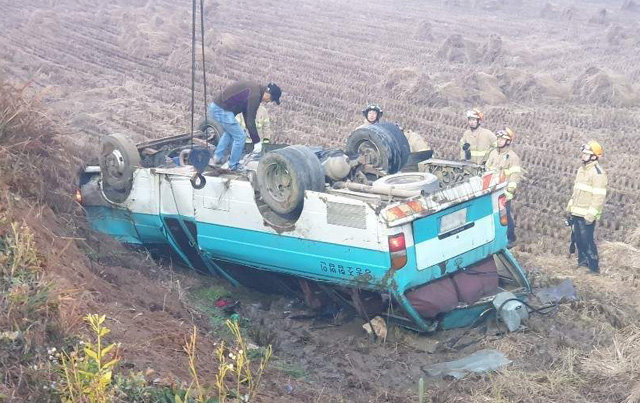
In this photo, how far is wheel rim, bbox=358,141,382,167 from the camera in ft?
27.6

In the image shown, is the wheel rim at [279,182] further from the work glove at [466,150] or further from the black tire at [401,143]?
the work glove at [466,150]

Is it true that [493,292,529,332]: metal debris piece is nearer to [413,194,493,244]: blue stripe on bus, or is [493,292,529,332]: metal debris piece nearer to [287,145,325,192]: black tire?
[413,194,493,244]: blue stripe on bus

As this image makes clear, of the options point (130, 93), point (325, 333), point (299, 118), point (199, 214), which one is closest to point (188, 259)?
point (199, 214)

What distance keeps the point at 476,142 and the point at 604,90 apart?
31.4 feet

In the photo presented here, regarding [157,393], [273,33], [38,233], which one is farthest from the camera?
[273,33]

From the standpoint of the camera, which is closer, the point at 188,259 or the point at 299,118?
the point at 188,259

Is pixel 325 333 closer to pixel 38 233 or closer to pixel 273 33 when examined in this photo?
pixel 38 233

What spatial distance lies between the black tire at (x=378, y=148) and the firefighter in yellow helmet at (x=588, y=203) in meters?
2.50

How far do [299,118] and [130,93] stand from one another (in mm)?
3892

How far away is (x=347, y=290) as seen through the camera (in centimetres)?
723

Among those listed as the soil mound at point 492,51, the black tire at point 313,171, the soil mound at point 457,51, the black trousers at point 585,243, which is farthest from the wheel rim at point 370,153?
the soil mound at point 492,51

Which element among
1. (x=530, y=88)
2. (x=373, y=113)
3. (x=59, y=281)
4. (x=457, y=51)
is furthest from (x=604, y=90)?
(x=59, y=281)

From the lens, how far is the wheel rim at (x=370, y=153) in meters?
8.42

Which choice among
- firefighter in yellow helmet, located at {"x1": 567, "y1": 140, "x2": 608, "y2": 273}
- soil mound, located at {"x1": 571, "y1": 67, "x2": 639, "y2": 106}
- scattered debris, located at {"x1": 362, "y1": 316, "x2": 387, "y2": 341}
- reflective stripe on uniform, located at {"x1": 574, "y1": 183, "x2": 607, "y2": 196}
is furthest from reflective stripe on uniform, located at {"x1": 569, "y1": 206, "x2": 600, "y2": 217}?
soil mound, located at {"x1": 571, "y1": 67, "x2": 639, "y2": 106}
